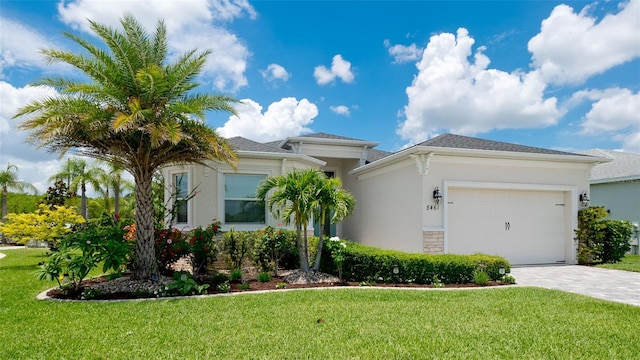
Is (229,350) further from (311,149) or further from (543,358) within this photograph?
(311,149)

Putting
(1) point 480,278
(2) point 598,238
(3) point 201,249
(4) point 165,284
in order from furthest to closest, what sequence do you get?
(2) point 598,238
(3) point 201,249
(1) point 480,278
(4) point 165,284

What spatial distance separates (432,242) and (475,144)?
3557mm

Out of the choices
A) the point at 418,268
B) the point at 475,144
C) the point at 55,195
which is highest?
the point at 475,144

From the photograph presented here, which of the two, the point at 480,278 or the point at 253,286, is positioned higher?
the point at 480,278

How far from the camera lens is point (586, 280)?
29.4 ft

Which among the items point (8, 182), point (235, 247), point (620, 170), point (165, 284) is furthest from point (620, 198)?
point (8, 182)

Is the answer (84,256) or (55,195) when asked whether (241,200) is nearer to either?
(84,256)

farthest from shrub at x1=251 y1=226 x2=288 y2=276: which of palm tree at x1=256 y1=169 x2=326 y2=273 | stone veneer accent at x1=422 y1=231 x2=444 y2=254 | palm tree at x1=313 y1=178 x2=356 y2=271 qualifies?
stone veneer accent at x1=422 y1=231 x2=444 y2=254

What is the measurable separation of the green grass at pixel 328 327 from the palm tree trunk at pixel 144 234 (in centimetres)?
155

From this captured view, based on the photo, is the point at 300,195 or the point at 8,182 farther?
the point at 8,182

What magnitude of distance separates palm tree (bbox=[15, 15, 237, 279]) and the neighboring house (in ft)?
10.9

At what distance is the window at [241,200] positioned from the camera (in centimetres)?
1195

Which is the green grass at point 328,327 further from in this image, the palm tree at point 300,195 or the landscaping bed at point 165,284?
the palm tree at point 300,195

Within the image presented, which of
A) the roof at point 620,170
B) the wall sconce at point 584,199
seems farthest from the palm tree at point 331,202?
the roof at point 620,170
